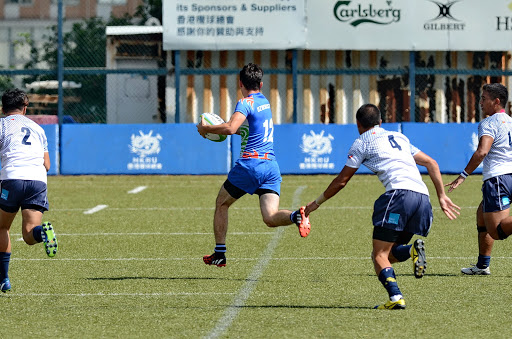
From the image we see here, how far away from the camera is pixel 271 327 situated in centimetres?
718

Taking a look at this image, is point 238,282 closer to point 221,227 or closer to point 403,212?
point 221,227

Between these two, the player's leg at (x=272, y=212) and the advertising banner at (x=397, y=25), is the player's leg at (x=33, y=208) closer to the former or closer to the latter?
the player's leg at (x=272, y=212)

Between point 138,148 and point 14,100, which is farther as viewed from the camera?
point 138,148

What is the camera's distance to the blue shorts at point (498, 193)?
9234mm

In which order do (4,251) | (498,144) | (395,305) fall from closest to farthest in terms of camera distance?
(395,305) < (4,251) < (498,144)

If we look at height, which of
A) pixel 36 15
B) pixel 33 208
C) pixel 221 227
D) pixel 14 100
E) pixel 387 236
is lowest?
pixel 221 227

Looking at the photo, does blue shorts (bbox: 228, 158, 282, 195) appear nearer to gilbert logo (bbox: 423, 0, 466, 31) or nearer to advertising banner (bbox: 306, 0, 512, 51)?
advertising banner (bbox: 306, 0, 512, 51)

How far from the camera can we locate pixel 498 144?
9305mm

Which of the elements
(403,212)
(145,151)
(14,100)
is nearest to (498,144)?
(403,212)

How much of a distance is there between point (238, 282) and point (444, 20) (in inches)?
654

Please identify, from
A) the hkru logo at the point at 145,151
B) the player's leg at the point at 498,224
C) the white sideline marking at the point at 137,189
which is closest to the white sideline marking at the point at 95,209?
the white sideline marking at the point at 137,189

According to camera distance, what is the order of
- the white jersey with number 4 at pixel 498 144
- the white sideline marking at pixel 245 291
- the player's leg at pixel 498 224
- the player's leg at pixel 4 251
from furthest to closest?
the white jersey with number 4 at pixel 498 144, the player's leg at pixel 498 224, the player's leg at pixel 4 251, the white sideline marking at pixel 245 291

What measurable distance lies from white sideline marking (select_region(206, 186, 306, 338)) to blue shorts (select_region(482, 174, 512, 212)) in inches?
90.7

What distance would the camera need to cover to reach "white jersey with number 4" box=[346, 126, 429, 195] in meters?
7.84
